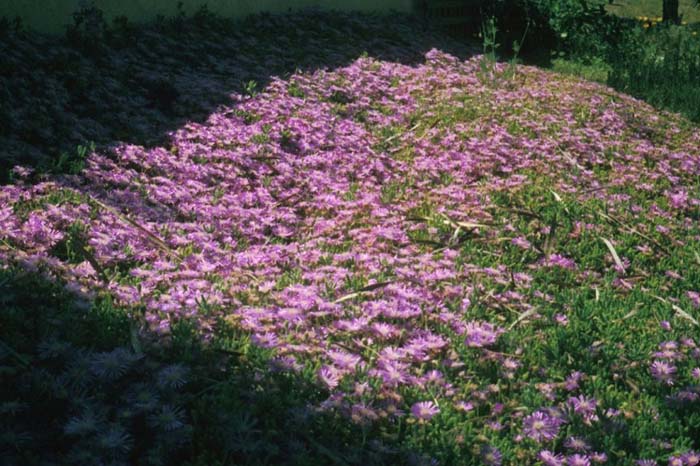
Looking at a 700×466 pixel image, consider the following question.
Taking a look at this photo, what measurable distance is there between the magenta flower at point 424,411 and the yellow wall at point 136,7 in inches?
237

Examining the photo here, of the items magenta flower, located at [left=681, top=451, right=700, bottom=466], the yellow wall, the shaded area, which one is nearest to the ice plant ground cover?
magenta flower, located at [left=681, top=451, right=700, bottom=466]

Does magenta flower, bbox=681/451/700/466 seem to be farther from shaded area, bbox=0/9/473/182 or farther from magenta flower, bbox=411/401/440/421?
shaded area, bbox=0/9/473/182

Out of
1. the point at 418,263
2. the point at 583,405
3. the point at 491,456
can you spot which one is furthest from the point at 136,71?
the point at 491,456

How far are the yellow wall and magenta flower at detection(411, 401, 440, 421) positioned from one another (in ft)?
19.7

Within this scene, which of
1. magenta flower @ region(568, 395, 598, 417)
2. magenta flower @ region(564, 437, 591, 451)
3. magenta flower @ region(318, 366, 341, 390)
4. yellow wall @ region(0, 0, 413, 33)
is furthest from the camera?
yellow wall @ region(0, 0, 413, 33)

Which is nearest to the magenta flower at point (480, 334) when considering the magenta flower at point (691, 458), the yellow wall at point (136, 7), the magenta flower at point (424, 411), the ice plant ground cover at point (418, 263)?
the ice plant ground cover at point (418, 263)

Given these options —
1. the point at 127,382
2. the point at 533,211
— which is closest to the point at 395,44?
the point at 533,211

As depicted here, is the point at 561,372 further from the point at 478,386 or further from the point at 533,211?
the point at 533,211

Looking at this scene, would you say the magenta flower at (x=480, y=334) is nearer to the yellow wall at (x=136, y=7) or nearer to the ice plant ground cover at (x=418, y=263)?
the ice plant ground cover at (x=418, y=263)

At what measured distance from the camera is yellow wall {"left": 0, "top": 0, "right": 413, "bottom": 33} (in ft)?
23.7

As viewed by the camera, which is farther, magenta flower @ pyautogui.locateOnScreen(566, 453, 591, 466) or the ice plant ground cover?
the ice plant ground cover

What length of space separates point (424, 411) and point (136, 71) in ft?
17.2

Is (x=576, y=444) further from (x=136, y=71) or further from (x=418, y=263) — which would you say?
(x=136, y=71)

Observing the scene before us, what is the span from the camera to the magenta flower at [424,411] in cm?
289
